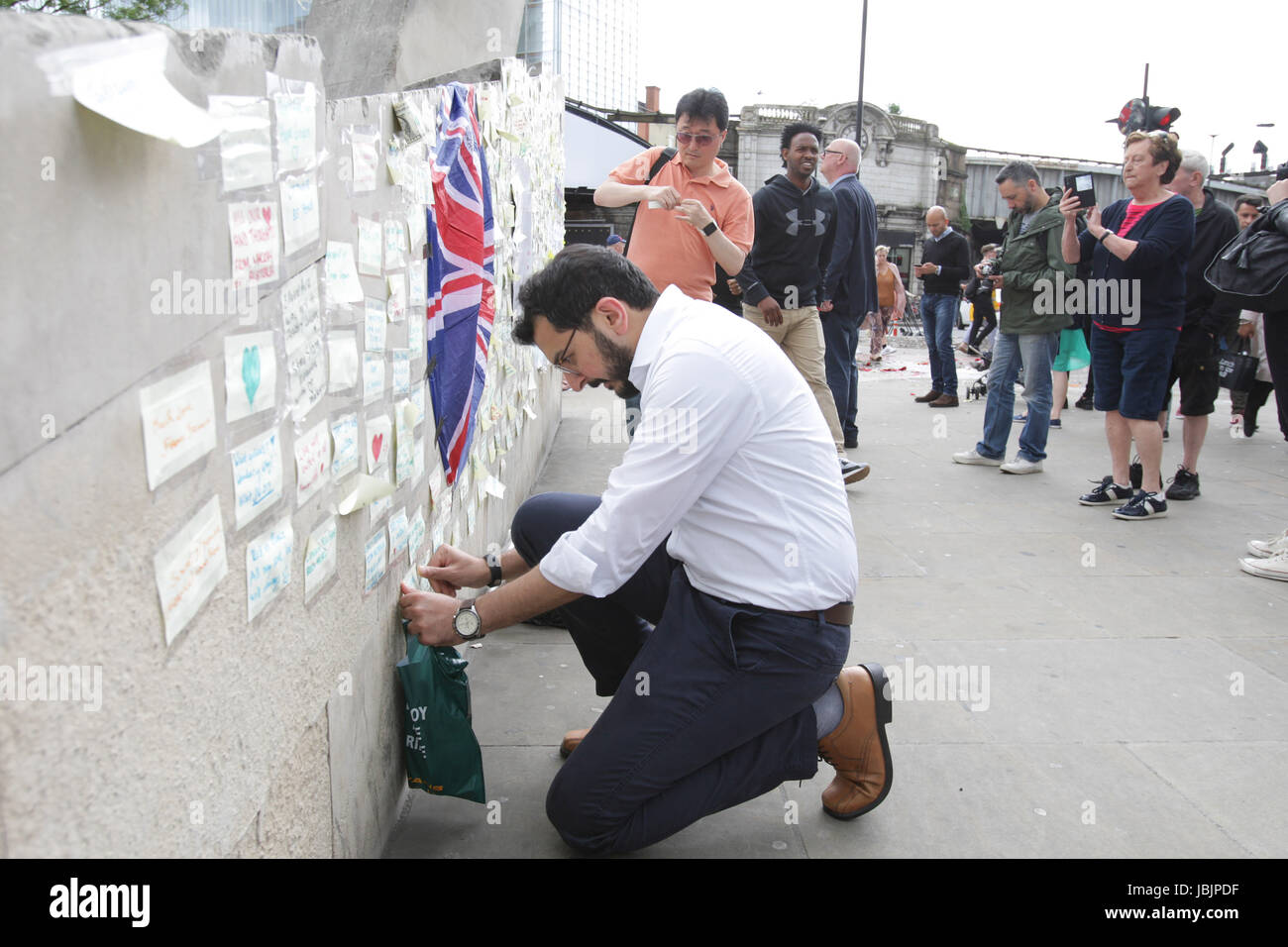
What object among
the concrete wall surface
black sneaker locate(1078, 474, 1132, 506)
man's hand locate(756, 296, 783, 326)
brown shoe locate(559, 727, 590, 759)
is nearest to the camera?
the concrete wall surface

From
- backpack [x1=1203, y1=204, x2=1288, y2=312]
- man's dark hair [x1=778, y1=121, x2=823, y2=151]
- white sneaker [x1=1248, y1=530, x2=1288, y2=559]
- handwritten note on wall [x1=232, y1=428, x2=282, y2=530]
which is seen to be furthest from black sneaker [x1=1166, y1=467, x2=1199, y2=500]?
handwritten note on wall [x1=232, y1=428, x2=282, y2=530]

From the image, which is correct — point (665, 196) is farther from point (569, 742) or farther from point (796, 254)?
point (569, 742)

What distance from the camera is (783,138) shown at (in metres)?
6.10

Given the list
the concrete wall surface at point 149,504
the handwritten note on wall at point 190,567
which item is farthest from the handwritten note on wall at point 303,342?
the handwritten note on wall at point 190,567

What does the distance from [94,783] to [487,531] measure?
2966mm

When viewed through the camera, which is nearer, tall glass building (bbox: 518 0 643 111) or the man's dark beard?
the man's dark beard

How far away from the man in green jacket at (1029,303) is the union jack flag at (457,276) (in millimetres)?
3981

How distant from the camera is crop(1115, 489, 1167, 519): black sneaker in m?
5.61

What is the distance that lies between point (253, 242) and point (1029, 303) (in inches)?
228

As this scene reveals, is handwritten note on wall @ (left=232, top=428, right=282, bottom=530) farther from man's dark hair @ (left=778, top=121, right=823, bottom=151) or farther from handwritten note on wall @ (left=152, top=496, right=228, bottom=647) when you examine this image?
man's dark hair @ (left=778, top=121, right=823, bottom=151)

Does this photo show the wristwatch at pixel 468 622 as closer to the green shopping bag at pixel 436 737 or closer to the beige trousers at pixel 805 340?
the green shopping bag at pixel 436 737

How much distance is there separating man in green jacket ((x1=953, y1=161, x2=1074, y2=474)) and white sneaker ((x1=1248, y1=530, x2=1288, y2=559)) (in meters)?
1.78

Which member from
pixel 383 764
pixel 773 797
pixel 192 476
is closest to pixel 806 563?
pixel 773 797

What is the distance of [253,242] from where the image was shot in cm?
149
